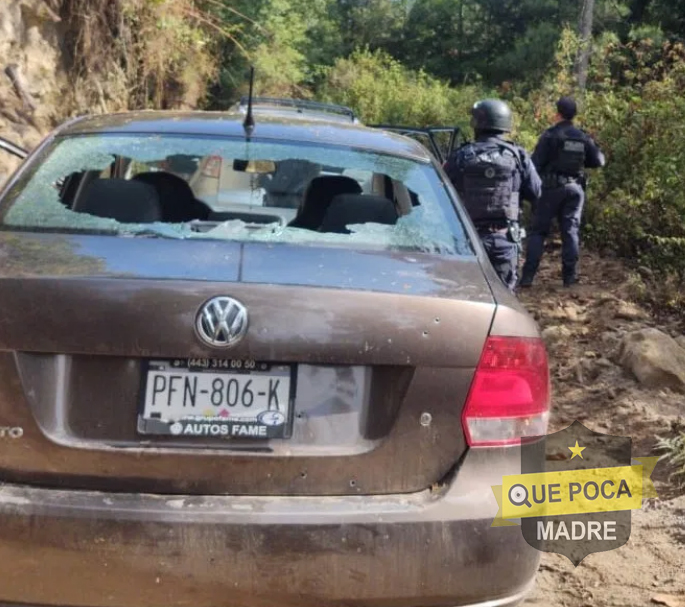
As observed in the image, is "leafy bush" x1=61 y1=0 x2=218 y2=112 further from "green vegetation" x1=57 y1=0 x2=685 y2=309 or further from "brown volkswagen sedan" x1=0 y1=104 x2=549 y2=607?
"brown volkswagen sedan" x1=0 y1=104 x2=549 y2=607

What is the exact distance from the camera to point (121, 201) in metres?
3.20

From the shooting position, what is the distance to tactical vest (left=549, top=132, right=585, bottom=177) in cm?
820

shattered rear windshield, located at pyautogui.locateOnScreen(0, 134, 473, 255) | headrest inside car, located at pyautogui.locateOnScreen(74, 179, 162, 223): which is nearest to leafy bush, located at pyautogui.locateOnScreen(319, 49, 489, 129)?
shattered rear windshield, located at pyautogui.locateOnScreen(0, 134, 473, 255)

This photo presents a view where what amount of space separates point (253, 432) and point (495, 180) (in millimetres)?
4096

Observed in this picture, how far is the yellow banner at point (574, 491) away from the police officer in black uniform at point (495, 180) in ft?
6.47

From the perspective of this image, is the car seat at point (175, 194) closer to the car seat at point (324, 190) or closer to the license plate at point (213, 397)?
the car seat at point (324, 190)

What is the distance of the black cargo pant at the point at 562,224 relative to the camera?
8.31m

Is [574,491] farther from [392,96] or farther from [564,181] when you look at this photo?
[392,96]

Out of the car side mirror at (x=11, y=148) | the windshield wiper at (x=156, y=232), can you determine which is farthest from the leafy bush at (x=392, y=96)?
the windshield wiper at (x=156, y=232)

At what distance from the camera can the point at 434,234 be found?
3.13 m

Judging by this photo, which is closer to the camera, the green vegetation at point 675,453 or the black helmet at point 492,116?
the green vegetation at point 675,453

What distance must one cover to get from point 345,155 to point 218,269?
1.22 metres

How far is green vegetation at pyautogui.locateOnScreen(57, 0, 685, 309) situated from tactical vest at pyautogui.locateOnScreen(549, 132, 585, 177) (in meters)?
0.66

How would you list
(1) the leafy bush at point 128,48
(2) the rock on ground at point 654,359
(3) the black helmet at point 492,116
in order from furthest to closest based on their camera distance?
(1) the leafy bush at point 128,48
(3) the black helmet at point 492,116
(2) the rock on ground at point 654,359
